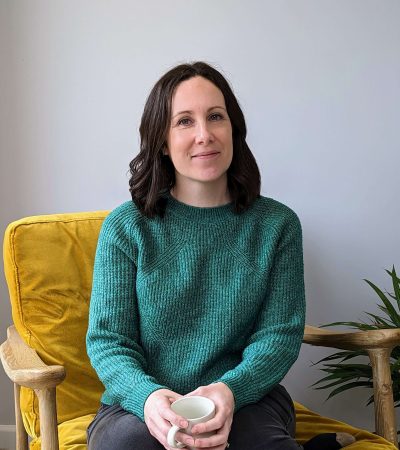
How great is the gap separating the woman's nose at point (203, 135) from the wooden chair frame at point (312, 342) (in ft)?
1.92

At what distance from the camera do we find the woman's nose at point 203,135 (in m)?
1.61

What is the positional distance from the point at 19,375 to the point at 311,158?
120cm

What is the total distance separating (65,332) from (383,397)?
0.81m

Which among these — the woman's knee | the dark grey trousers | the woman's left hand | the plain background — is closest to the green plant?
the plain background

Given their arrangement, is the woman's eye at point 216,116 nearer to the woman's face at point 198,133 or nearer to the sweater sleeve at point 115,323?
the woman's face at point 198,133

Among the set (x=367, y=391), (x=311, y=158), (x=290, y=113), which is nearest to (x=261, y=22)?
(x=290, y=113)

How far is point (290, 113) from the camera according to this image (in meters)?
2.27

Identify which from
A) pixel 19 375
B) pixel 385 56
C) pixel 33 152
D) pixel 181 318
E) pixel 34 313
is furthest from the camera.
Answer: pixel 33 152

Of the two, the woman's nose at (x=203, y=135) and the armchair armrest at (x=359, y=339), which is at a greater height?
the woman's nose at (x=203, y=135)

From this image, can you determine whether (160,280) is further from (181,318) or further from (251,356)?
(251,356)

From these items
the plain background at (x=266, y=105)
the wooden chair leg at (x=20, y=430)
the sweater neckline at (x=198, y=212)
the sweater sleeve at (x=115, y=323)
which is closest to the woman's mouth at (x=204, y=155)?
the sweater neckline at (x=198, y=212)

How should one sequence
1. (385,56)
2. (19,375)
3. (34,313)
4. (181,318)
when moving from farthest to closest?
(385,56), (34,313), (181,318), (19,375)

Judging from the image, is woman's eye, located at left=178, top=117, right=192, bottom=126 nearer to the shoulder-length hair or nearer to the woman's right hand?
the shoulder-length hair

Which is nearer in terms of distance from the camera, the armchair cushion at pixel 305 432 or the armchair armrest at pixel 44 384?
the armchair armrest at pixel 44 384
